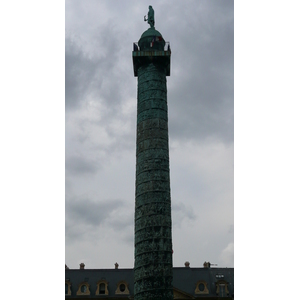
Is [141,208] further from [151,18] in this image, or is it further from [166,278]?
[151,18]

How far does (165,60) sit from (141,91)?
1909mm

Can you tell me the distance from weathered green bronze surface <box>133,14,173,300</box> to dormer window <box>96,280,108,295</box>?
19381 mm

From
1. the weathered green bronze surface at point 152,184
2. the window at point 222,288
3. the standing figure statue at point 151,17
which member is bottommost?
the window at point 222,288

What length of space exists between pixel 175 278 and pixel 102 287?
5.83m

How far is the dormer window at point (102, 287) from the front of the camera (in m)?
38.1

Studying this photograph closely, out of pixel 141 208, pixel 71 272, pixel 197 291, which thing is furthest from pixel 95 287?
pixel 141 208

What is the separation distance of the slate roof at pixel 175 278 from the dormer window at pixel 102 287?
362mm

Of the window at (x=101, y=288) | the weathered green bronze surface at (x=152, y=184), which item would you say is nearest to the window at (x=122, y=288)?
the window at (x=101, y=288)

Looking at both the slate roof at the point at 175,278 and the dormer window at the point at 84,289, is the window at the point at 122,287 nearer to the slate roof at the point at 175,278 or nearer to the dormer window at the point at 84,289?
the slate roof at the point at 175,278

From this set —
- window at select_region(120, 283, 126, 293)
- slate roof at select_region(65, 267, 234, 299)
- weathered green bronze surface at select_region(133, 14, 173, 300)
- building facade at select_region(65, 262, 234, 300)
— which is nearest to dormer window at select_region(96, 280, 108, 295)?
building facade at select_region(65, 262, 234, 300)

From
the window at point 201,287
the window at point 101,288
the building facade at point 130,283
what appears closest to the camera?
the building facade at point 130,283

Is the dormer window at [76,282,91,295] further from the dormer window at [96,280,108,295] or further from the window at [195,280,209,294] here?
the window at [195,280,209,294]

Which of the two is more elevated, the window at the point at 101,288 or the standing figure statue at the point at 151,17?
the standing figure statue at the point at 151,17

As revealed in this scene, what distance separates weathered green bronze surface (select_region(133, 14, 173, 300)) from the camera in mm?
19266
